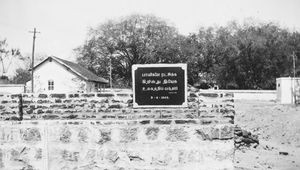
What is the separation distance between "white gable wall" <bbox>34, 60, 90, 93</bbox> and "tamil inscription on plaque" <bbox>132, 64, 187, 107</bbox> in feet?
80.5

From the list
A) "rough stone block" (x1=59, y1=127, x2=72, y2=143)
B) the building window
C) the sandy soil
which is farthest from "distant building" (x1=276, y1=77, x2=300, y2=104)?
the building window

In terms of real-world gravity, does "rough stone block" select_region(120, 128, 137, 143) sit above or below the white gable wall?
below

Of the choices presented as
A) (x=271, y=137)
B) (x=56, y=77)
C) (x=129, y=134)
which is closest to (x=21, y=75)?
(x=56, y=77)

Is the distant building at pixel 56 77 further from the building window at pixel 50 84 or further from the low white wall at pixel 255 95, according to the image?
the low white wall at pixel 255 95

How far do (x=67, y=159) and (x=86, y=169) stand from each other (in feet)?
1.33

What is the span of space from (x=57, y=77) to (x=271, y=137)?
70.5 feet

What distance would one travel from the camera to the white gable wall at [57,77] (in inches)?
1169

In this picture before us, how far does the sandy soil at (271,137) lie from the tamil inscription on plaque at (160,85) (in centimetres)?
330

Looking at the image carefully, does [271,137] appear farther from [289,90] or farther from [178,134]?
[178,134]

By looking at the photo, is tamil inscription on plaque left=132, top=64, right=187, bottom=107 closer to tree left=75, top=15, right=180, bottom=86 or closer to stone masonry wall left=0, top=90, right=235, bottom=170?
stone masonry wall left=0, top=90, right=235, bottom=170

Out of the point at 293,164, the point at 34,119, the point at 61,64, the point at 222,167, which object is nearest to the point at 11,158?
the point at 34,119

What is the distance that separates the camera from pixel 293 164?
364 inches

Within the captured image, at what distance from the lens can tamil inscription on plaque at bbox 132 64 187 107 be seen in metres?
5.81

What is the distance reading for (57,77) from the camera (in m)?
29.7
